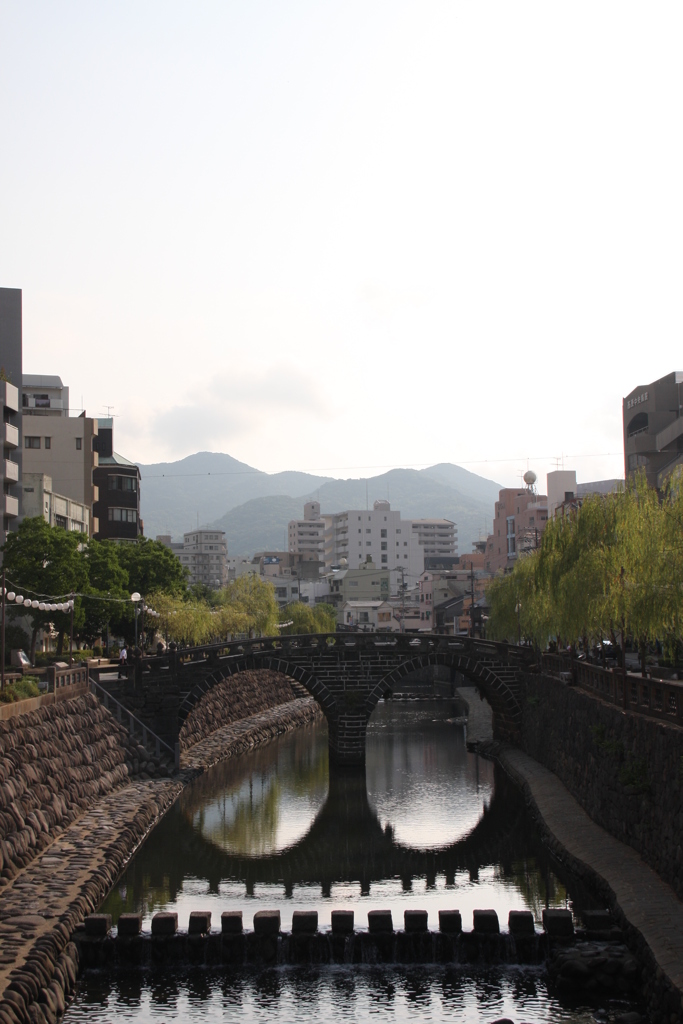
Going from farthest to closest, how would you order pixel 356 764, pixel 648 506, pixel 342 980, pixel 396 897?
pixel 356 764, pixel 648 506, pixel 396 897, pixel 342 980

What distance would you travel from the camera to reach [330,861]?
97.0 feet

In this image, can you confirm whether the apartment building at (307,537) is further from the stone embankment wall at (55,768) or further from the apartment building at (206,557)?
the stone embankment wall at (55,768)

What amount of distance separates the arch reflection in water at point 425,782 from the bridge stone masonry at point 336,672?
8.39 ft

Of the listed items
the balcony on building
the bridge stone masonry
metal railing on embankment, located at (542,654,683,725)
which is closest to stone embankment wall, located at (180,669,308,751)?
the bridge stone masonry

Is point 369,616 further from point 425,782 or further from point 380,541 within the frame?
point 425,782

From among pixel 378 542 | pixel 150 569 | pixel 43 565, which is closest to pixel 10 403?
pixel 43 565

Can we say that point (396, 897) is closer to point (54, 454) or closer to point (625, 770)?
point (625, 770)

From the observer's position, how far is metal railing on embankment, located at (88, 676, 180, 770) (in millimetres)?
40094

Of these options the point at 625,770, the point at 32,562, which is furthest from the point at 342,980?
the point at 32,562

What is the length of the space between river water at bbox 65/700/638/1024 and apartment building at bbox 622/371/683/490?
23591 mm

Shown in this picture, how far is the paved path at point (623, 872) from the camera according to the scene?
55.8 feet

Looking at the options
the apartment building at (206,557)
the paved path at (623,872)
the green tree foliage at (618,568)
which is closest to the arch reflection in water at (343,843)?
the paved path at (623,872)

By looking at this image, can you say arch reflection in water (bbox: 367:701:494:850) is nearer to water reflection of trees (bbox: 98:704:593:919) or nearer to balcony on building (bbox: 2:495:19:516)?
water reflection of trees (bbox: 98:704:593:919)

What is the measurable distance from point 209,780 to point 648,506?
68.3 ft
